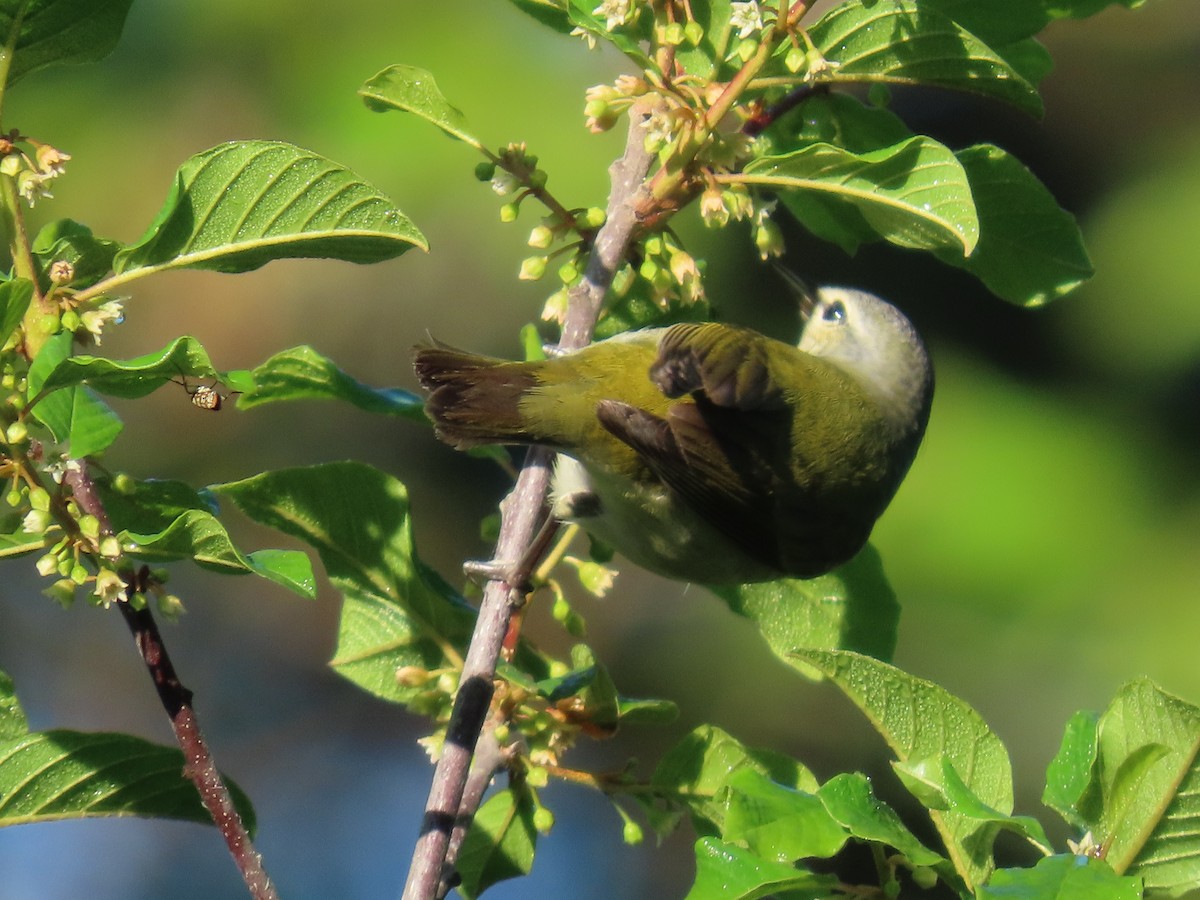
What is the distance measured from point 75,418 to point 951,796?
96 centimetres

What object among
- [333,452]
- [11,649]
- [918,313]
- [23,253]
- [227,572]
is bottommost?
[11,649]

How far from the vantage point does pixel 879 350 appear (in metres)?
2.76

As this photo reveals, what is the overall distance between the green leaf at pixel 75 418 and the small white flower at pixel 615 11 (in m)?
0.73

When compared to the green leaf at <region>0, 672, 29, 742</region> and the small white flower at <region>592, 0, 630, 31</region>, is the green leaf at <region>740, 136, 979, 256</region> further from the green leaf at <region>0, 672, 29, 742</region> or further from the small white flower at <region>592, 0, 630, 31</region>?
the green leaf at <region>0, 672, 29, 742</region>

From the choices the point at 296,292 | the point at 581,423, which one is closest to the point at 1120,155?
the point at 296,292

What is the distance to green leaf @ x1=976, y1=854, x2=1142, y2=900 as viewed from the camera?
128 centimetres

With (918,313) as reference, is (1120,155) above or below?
above

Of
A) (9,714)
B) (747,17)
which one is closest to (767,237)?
(747,17)

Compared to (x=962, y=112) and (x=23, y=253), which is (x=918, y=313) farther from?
(x=23, y=253)

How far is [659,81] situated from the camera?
1.74m

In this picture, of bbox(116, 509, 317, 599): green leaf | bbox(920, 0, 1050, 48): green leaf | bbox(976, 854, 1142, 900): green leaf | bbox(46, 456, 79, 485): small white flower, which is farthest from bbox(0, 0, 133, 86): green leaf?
bbox(976, 854, 1142, 900): green leaf

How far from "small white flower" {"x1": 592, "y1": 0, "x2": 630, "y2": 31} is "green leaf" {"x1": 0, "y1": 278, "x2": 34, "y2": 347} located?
0.75 m

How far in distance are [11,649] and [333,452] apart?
1.61 metres

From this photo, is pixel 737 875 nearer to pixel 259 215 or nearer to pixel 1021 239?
pixel 259 215
